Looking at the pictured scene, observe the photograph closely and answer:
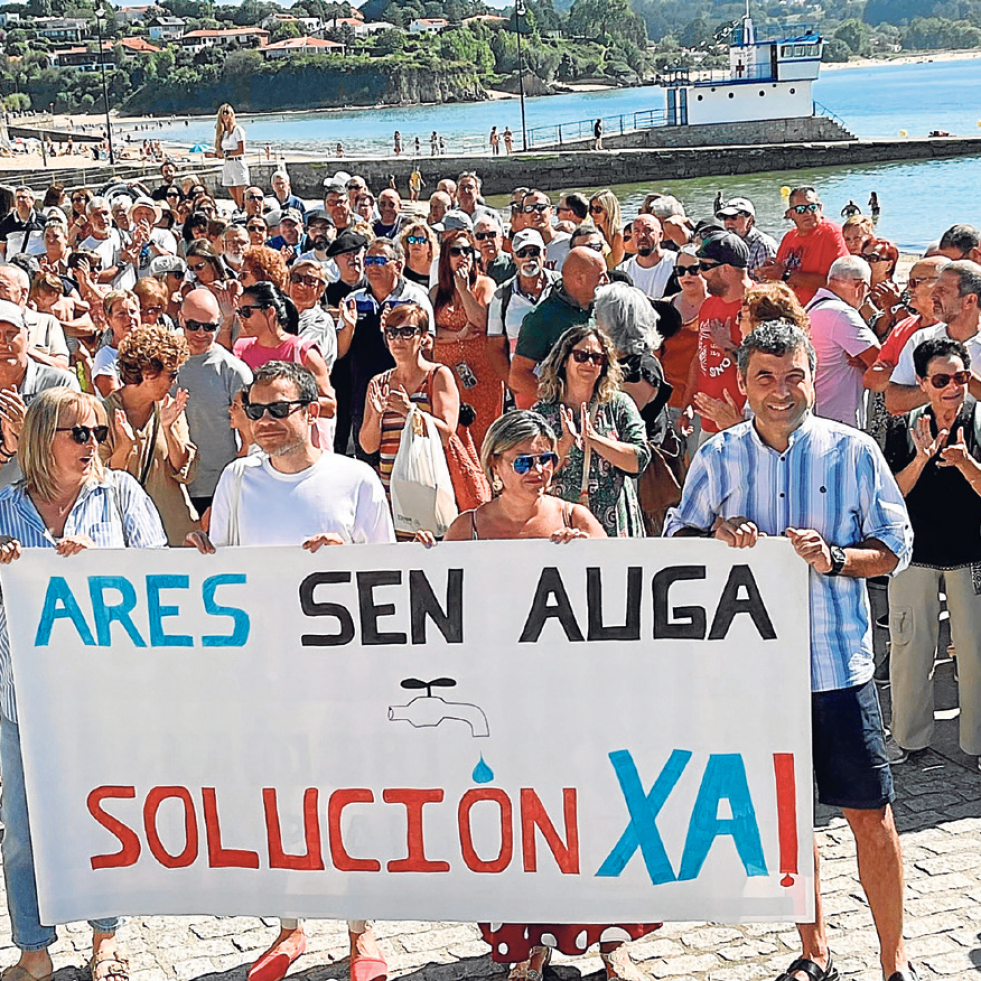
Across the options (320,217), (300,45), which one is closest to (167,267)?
(320,217)

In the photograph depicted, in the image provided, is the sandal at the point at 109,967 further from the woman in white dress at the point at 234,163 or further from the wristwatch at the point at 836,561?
the woman in white dress at the point at 234,163

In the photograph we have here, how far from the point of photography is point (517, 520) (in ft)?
13.1

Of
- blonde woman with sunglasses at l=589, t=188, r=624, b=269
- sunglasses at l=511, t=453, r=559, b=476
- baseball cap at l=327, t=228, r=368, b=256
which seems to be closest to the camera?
sunglasses at l=511, t=453, r=559, b=476

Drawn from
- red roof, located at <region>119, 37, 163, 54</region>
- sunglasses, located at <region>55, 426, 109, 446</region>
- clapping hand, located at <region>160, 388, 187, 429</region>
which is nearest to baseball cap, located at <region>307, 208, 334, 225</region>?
clapping hand, located at <region>160, 388, 187, 429</region>

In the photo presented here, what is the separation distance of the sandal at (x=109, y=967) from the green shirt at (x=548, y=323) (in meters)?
3.17

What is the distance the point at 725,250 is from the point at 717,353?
1.52 ft

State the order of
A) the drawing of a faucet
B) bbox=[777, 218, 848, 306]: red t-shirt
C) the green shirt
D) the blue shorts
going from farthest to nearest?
bbox=[777, 218, 848, 306]: red t-shirt → the green shirt → the drawing of a faucet → the blue shorts

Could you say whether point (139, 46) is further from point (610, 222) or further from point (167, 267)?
point (167, 267)

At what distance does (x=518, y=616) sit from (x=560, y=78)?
182620 mm

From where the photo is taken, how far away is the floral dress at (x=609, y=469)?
488 centimetres

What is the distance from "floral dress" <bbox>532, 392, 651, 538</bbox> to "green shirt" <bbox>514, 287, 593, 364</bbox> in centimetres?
129

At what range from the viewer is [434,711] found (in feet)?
12.6

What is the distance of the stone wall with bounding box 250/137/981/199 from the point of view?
4428 cm

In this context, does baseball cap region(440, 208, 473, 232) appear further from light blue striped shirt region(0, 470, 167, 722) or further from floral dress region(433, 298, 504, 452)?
light blue striped shirt region(0, 470, 167, 722)
